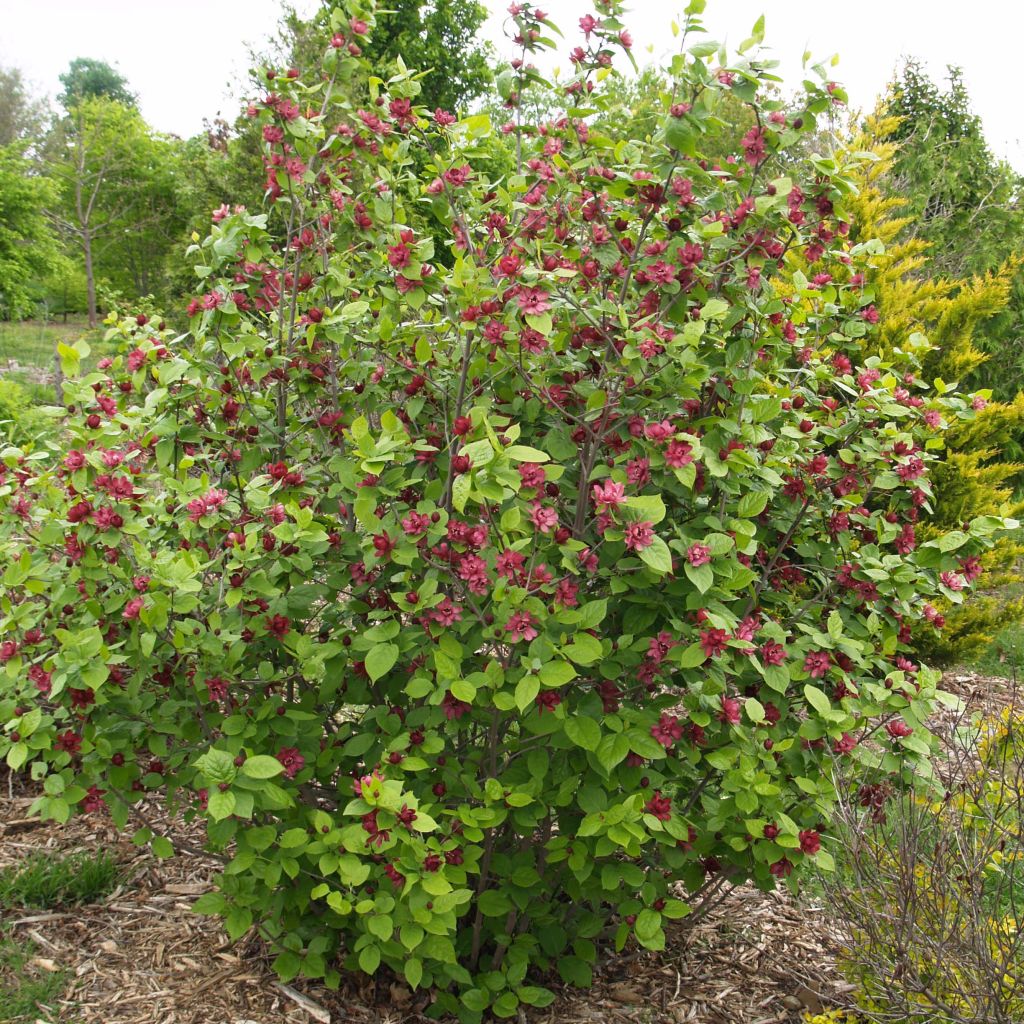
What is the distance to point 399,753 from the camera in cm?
217

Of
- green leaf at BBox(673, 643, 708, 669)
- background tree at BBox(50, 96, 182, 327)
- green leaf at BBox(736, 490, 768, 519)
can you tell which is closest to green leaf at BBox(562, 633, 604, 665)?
green leaf at BBox(673, 643, 708, 669)

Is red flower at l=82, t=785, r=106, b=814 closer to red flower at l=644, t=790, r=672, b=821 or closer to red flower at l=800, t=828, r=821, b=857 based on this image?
red flower at l=644, t=790, r=672, b=821

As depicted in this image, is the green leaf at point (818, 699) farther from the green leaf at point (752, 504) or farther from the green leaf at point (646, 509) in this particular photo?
the green leaf at point (646, 509)

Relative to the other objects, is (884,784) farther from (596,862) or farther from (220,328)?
(220,328)

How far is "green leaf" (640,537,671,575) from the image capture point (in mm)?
1791

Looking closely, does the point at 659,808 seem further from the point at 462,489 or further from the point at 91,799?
the point at 91,799

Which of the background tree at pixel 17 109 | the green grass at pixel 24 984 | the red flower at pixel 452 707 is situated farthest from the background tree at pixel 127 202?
the red flower at pixel 452 707

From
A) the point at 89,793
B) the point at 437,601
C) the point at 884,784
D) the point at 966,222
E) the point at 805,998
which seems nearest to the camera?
the point at 437,601

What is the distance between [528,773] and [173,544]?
47.3 inches

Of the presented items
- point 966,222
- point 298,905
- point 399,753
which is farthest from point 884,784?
point 966,222

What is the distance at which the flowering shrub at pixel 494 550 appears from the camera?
2.06 m

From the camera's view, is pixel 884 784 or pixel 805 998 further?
pixel 805 998

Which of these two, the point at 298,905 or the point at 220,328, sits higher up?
the point at 220,328

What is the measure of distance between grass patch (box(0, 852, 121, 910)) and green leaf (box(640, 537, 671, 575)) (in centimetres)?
235
